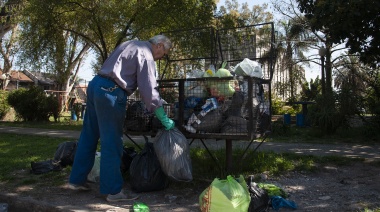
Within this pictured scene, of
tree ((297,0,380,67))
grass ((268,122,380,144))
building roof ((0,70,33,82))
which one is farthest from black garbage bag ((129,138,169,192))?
building roof ((0,70,33,82))

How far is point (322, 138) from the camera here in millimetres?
10375

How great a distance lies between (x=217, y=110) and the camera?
14.4 ft

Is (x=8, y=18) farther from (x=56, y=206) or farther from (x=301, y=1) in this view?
(x=56, y=206)

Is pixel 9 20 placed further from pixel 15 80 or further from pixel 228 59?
pixel 15 80

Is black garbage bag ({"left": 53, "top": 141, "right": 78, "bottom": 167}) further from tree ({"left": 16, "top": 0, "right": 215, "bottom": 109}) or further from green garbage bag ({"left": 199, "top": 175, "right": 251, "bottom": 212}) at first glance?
tree ({"left": 16, "top": 0, "right": 215, "bottom": 109})

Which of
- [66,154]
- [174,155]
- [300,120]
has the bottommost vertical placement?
[66,154]

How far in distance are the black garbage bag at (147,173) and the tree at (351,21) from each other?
4.53 metres

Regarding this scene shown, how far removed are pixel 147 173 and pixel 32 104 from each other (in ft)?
45.9

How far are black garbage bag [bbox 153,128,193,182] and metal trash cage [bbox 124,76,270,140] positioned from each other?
1.29 ft

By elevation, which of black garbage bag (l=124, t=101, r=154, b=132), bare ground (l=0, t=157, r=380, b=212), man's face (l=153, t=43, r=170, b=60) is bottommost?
bare ground (l=0, t=157, r=380, b=212)

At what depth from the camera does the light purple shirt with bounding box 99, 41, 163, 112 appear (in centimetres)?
407

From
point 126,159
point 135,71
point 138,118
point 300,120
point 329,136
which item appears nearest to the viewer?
point 135,71

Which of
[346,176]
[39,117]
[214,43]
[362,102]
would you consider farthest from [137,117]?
[39,117]

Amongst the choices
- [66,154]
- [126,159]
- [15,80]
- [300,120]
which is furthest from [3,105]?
[15,80]
